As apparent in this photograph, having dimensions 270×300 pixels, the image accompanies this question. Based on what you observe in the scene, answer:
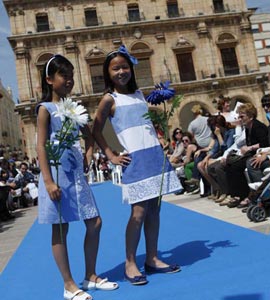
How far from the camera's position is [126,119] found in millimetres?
3242

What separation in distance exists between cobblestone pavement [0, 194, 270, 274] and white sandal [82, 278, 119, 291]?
1.53 metres

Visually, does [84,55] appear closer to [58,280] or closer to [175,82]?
[175,82]

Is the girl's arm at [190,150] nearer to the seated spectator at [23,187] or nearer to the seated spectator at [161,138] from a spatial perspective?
the seated spectator at [161,138]

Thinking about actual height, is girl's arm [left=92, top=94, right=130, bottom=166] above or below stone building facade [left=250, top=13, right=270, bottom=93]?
below

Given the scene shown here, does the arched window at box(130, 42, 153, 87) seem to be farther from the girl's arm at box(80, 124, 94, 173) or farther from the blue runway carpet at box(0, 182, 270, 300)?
the girl's arm at box(80, 124, 94, 173)

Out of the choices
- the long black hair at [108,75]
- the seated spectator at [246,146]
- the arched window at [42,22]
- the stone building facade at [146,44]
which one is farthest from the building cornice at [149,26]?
the long black hair at [108,75]

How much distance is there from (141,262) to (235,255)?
0.87 metres

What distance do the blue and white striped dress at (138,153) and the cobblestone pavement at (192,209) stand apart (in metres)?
1.62

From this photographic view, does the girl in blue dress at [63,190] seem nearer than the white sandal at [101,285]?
Yes

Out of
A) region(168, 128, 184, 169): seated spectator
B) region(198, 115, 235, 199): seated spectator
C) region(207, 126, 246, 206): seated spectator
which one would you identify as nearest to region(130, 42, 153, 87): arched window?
region(168, 128, 184, 169): seated spectator

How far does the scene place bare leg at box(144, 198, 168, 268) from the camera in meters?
3.33

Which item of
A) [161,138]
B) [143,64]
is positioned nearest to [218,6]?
[143,64]

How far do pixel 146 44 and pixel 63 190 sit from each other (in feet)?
80.1

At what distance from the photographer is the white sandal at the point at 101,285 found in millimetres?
3027
